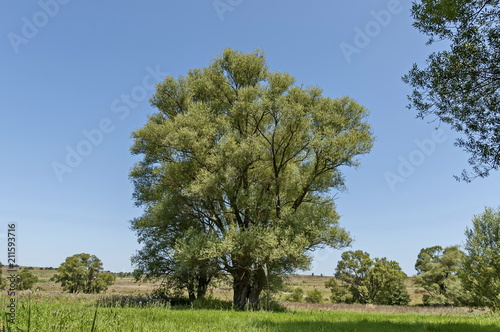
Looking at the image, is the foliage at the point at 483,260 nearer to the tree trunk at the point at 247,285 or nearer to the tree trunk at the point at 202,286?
the tree trunk at the point at 247,285

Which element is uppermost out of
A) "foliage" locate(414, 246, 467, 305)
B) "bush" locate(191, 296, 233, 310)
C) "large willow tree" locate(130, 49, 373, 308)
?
"large willow tree" locate(130, 49, 373, 308)

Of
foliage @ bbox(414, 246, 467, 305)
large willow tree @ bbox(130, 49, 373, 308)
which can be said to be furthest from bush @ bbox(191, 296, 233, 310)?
foliage @ bbox(414, 246, 467, 305)

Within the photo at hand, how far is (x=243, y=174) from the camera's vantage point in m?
23.0

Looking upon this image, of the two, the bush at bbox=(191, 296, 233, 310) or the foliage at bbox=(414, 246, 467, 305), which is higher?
the bush at bbox=(191, 296, 233, 310)

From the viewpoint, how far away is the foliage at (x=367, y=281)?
48.4 meters

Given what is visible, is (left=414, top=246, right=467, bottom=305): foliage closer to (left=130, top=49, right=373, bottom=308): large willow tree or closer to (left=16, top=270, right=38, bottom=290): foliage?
(left=130, top=49, right=373, bottom=308): large willow tree

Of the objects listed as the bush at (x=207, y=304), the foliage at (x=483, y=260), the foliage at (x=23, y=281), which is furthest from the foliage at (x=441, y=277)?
the foliage at (x=23, y=281)

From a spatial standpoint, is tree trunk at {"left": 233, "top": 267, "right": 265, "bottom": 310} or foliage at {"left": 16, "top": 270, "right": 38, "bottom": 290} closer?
foliage at {"left": 16, "top": 270, "right": 38, "bottom": 290}

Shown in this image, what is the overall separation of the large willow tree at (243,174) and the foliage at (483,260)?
16.5 metres

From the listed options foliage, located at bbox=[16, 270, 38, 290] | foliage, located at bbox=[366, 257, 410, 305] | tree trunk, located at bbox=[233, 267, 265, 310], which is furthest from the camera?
foliage, located at bbox=[366, 257, 410, 305]

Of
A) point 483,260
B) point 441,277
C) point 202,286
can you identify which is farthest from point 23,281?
point 441,277

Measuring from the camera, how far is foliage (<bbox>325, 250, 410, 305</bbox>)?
48.4 meters

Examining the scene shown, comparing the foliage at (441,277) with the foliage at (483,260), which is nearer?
the foliage at (483,260)

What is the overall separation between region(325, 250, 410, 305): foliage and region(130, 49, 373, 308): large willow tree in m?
32.0
